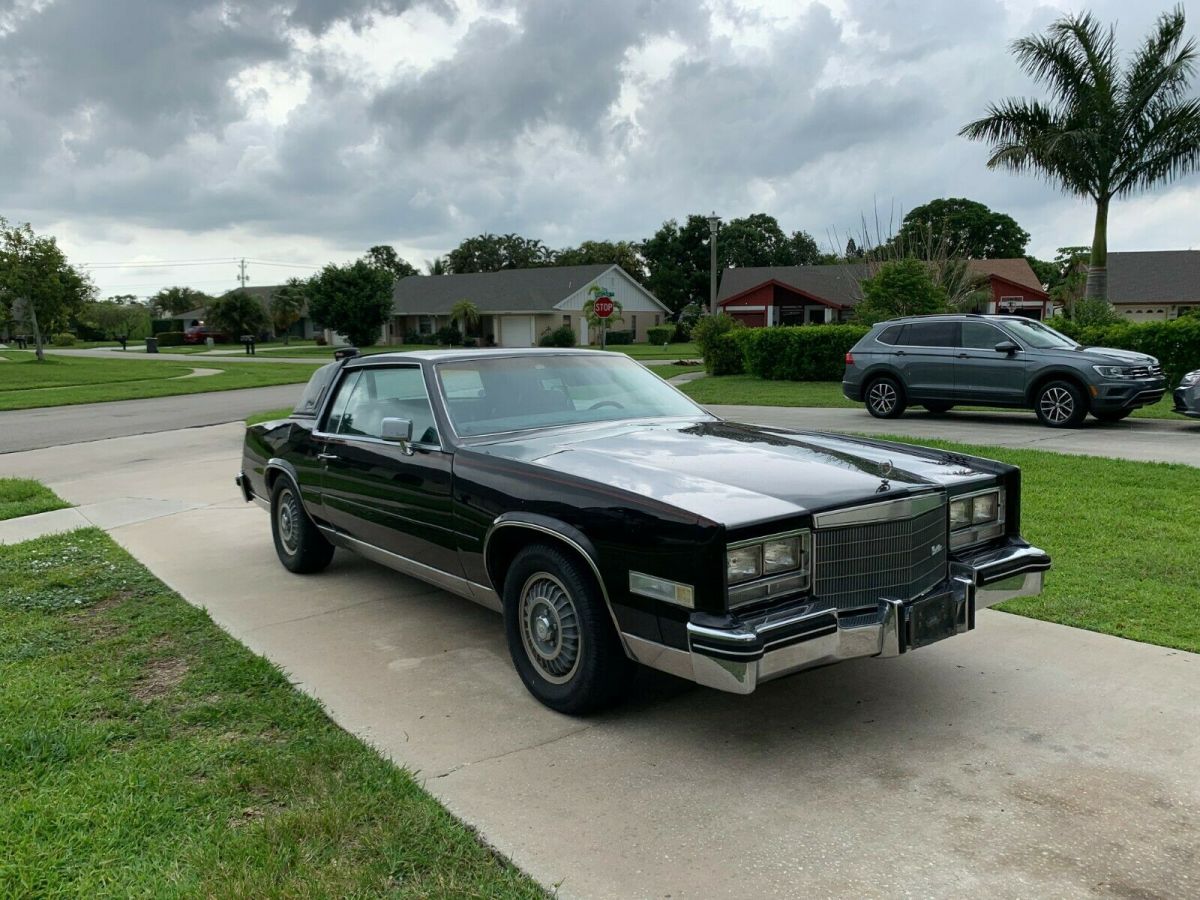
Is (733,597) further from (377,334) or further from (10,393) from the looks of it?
(377,334)

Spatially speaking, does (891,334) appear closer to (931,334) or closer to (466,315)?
(931,334)

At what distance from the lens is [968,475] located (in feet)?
13.7

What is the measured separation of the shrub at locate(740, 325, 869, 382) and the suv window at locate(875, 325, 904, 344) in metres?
6.54

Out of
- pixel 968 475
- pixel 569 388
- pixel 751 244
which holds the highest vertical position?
pixel 751 244

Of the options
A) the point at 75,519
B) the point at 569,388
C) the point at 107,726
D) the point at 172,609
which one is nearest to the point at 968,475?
the point at 569,388

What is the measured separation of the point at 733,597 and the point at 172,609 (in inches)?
146

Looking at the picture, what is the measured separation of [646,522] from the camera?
3445 millimetres

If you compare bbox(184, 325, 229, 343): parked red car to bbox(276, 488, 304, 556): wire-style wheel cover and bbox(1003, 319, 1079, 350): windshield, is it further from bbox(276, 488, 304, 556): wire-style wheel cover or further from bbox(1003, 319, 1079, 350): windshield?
bbox(276, 488, 304, 556): wire-style wheel cover

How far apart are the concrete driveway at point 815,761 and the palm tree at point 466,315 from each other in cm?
5563

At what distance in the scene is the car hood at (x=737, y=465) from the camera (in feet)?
11.5

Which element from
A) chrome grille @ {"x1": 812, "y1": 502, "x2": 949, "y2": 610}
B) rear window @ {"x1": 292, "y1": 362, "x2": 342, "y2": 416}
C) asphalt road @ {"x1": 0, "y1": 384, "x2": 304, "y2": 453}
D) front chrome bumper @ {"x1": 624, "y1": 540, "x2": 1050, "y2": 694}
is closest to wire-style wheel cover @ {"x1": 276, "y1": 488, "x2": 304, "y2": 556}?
rear window @ {"x1": 292, "y1": 362, "x2": 342, "y2": 416}

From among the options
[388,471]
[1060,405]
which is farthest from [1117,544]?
[1060,405]

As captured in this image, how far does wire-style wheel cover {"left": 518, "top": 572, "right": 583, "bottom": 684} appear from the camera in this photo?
12.7ft

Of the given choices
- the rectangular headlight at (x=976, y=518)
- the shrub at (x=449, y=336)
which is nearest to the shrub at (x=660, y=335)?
the shrub at (x=449, y=336)
